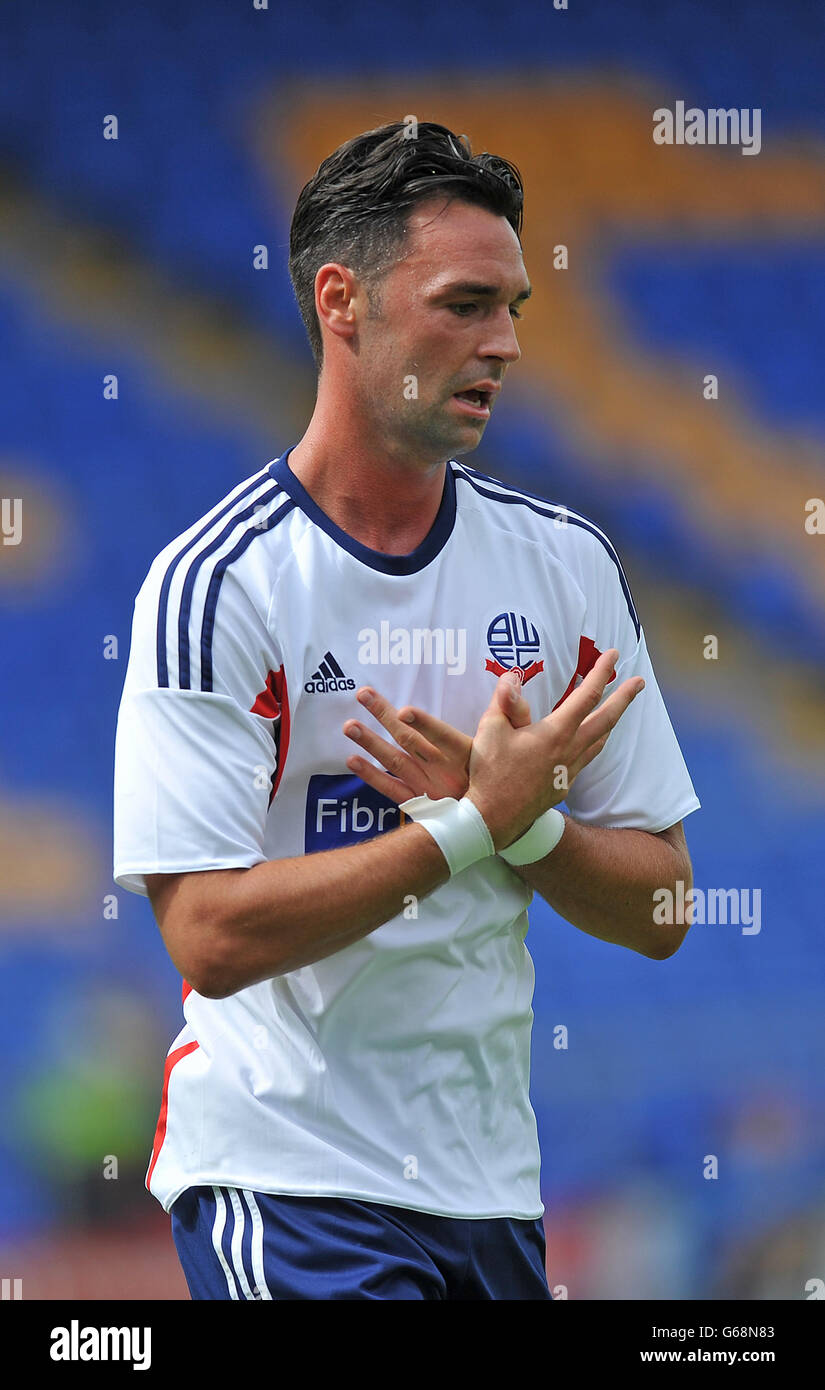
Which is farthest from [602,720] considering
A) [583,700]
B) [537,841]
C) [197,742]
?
[197,742]

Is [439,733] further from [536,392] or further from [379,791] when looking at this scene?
[536,392]

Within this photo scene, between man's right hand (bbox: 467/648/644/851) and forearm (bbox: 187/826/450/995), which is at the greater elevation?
man's right hand (bbox: 467/648/644/851)

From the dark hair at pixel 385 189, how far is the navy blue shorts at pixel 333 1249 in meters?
0.97

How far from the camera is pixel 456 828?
5.39ft

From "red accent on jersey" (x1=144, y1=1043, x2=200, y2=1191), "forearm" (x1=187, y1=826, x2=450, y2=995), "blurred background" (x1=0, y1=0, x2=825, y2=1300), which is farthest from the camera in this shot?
"blurred background" (x1=0, y1=0, x2=825, y2=1300)

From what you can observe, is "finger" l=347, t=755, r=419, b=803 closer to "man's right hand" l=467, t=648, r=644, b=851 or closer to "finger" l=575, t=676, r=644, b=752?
"man's right hand" l=467, t=648, r=644, b=851

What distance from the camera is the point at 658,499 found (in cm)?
358

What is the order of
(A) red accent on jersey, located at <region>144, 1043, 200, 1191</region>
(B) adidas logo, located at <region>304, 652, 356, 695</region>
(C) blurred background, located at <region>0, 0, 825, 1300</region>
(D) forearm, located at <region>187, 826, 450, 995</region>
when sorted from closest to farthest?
(D) forearm, located at <region>187, 826, 450, 995</region> → (B) adidas logo, located at <region>304, 652, 356, 695</region> → (A) red accent on jersey, located at <region>144, 1043, 200, 1191</region> → (C) blurred background, located at <region>0, 0, 825, 1300</region>

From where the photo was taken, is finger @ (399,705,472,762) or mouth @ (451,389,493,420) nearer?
finger @ (399,705,472,762)

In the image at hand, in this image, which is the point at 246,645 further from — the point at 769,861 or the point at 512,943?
the point at 769,861

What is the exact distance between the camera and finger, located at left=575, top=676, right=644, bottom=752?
1.69 metres

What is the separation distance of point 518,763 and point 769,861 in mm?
1961

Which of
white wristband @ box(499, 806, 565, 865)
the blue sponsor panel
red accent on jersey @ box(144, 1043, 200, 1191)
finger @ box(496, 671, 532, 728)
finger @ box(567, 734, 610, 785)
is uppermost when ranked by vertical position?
finger @ box(496, 671, 532, 728)

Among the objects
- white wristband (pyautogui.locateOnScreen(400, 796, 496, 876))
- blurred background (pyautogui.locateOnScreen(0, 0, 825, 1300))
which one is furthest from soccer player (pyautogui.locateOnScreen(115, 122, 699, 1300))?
blurred background (pyautogui.locateOnScreen(0, 0, 825, 1300))
